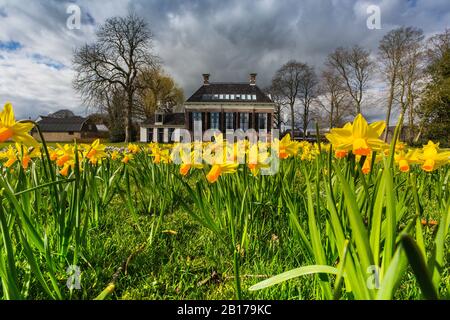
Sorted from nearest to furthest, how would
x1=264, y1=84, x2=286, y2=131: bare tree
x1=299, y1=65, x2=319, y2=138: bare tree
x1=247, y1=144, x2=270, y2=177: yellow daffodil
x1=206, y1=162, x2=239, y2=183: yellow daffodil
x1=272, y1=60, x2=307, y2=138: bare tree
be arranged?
x1=206, y1=162, x2=239, y2=183: yellow daffodil
x1=247, y1=144, x2=270, y2=177: yellow daffodil
x1=272, y1=60, x2=307, y2=138: bare tree
x1=299, y1=65, x2=319, y2=138: bare tree
x1=264, y1=84, x2=286, y2=131: bare tree

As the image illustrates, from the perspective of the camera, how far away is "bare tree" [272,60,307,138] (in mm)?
3144

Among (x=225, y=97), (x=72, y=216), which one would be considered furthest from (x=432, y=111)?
(x=225, y=97)

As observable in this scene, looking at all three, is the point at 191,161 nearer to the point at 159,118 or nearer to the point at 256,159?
the point at 256,159

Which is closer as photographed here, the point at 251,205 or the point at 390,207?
the point at 390,207

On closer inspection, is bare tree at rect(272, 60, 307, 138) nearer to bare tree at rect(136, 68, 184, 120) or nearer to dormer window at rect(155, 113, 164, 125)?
bare tree at rect(136, 68, 184, 120)

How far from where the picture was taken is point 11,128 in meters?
0.58

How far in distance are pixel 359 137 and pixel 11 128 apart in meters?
0.85

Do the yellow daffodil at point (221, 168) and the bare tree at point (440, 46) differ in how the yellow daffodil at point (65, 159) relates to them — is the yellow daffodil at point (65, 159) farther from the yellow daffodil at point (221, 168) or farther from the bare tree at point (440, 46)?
the bare tree at point (440, 46)

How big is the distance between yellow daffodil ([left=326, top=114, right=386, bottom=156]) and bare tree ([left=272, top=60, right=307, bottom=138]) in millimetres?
2545

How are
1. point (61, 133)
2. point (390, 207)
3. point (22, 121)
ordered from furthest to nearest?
point (61, 133) < point (22, 121) < point (390, 207)

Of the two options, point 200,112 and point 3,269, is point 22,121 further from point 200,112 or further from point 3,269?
point 200,112

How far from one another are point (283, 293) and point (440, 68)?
1313 cm

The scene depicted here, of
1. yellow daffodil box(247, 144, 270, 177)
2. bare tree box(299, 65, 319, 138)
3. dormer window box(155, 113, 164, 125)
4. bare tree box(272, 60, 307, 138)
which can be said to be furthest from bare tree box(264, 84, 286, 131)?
dormer window box(155, 113, 164, 125)
